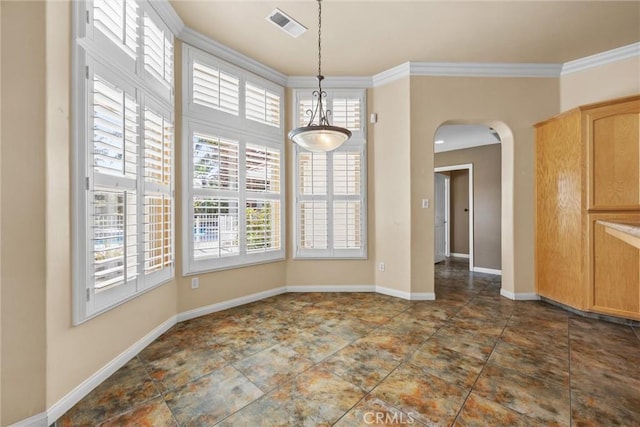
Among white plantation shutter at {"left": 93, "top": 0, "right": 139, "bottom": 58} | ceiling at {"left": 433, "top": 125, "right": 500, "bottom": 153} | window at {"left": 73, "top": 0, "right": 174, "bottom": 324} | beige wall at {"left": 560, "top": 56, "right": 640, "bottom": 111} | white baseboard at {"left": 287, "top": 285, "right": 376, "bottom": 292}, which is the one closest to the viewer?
window at {"left": 73, "top": 0, "right": 174, "bottom": 324}

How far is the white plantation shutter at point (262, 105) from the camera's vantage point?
3559mm

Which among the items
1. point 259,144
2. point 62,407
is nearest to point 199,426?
point 62,407

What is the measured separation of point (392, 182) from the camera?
387cm

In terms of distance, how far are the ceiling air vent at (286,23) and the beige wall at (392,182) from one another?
1.50 metres

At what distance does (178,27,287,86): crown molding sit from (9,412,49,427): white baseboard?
3.25 m

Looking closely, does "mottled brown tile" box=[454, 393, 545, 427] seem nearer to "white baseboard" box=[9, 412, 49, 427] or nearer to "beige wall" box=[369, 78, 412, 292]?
"beige wall" box=[369, 78, 412, 292]

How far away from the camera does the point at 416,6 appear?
2.56 m

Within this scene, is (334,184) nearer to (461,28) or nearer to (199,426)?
(461,28)

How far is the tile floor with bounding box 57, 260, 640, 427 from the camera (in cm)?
161

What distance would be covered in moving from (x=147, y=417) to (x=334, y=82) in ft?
13.2

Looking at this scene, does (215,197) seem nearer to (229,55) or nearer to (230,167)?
(230,167)

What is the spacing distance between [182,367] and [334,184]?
279 cm

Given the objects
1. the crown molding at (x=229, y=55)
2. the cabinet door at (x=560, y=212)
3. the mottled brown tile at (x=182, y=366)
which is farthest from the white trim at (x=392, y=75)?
the mottled brown tile at (x=182, y=366)
